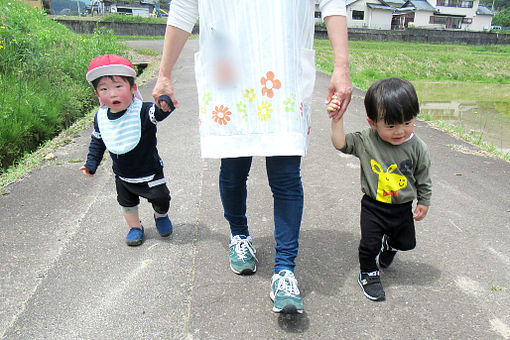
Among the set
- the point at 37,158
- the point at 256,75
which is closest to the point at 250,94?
the point at 256,75

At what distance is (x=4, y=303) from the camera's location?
6.32 ft

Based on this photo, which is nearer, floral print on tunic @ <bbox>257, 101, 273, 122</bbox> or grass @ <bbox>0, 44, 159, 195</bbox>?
floral print on tunic @ <bbox>257, 101, 273, 122</bbox>

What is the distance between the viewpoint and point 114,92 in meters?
2.20

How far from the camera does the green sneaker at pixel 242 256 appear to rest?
212 cm

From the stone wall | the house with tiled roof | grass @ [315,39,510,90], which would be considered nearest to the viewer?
grass @ [315,39,510,90]

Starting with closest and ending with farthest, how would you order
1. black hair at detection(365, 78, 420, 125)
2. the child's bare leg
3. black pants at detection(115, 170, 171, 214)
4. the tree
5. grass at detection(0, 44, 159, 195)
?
black hair at detection(365, 78, 420, 125) < black pants at detection(115, 170, 171, 214) < the child's bare leg < grass at detection(0, 44, 159, 195) < the tree

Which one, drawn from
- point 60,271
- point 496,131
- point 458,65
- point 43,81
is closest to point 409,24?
point 458,65

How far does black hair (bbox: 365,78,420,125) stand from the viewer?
178 centimetres

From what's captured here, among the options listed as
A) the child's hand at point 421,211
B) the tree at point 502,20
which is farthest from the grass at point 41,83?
the tree at point 502,20

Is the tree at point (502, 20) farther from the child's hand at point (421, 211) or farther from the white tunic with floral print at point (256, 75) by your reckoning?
the white tunic with floral print at point (256, 75)

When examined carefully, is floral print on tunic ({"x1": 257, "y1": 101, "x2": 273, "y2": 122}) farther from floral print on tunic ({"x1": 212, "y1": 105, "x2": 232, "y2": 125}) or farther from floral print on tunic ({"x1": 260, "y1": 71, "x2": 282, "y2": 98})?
floral print on tunic ({"x1": 212, "y1": 105, "x2": 232, "y2": 125})

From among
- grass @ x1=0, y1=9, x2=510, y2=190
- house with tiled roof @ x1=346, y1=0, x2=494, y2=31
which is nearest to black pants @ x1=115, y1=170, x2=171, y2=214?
grass @ x1=0, y1=9, x2=510, y2=190

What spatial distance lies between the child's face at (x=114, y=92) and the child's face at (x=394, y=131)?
56.4 inches

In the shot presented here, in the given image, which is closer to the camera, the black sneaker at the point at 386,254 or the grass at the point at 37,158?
the black sneaker at the point at 386,254
